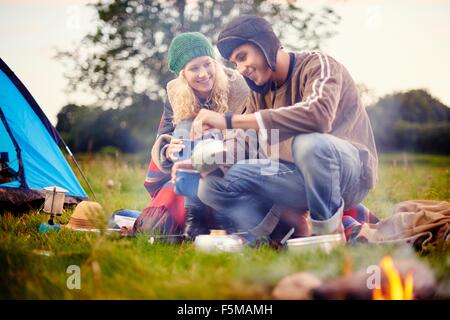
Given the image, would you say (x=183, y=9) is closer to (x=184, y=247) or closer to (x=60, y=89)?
(x=60, y=89)

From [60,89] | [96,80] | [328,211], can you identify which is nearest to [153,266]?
[328,211]

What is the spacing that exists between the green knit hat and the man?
0.78 ft

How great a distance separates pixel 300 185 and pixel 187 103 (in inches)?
23.1

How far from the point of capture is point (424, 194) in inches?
114

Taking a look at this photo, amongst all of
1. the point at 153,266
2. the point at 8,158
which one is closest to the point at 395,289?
the point at 153,266

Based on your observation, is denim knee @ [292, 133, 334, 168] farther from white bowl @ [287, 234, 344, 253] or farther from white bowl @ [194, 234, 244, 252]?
white bowl @ [194, 234, 244, 252]

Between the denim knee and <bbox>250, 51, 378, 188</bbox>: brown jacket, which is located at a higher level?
<bbox>250, 51, 378, 188</bbox>: brown jacket

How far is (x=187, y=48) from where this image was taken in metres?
2.14

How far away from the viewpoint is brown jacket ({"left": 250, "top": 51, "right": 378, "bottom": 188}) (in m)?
1.78

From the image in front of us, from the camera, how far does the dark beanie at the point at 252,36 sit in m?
1.87

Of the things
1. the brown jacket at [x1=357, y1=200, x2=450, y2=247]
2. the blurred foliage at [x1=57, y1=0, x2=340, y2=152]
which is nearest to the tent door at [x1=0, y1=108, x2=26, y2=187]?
the blurred foliage at [x1=57, y1=0, x2=340, y2=152]

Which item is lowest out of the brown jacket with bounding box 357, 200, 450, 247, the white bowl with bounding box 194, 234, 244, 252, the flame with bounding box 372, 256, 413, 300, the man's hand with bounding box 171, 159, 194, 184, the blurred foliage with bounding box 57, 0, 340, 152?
the flame with bounding box 372, 256, 413, 300

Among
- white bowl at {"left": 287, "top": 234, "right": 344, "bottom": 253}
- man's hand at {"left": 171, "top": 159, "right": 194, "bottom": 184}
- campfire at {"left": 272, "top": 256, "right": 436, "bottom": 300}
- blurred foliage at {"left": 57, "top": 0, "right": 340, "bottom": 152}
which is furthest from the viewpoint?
blurred foliage at {"left": 57, "top": 0, "right": 340, "bottom": 152}

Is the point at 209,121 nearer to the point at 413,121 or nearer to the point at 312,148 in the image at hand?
the point at 312,148
